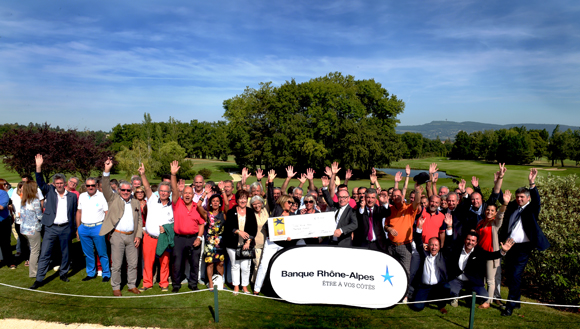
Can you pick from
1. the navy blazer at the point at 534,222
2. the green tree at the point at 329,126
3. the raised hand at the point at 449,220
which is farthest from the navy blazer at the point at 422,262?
the green tree at the point at 329,126

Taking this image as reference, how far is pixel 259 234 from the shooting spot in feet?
21.6

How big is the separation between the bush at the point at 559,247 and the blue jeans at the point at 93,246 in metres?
9.69

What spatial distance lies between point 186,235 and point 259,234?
1.49 meters

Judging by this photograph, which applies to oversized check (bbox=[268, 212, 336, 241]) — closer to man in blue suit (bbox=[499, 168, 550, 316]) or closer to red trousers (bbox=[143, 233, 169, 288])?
red trousers (bbox=[143, 233, 169, 288])

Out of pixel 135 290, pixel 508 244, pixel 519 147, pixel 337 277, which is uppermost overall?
pixel 519 147

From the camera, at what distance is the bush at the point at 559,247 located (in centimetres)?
665

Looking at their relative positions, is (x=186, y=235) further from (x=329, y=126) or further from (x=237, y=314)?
(x=329, y=126)

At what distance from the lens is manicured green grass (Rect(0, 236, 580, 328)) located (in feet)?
18.3

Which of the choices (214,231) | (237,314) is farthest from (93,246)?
(237,314)

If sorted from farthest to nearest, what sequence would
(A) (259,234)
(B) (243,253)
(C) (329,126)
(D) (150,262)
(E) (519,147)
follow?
(E) (519,147)
(C) (329,126)
(D) (150,262)
(A) (259,234)
(B) (243,253)

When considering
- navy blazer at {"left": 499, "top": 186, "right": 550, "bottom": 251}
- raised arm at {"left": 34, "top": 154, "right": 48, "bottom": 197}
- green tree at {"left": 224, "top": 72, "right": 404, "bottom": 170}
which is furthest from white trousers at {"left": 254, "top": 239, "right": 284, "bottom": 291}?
green tree at {"left": 224, "top": 72, "right": 404, "bottom": 170}

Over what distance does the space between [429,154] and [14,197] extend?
12836 cm

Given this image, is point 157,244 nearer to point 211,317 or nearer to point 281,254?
point 211,317

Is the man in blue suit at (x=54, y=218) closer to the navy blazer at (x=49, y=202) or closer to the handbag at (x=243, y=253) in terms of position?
the navy blazer at (x=49, y=202)
